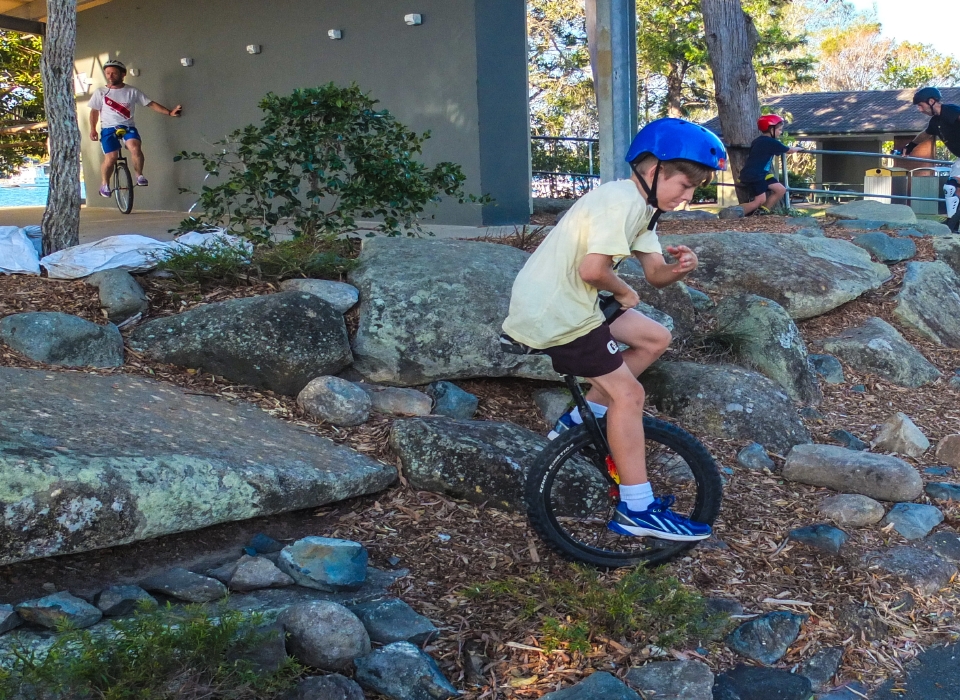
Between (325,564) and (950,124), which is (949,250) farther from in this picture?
(325,564)

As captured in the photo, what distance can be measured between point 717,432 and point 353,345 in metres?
2.06

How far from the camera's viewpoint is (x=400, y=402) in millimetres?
4738

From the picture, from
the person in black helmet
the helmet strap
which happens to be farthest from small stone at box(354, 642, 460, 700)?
the person in black helmet

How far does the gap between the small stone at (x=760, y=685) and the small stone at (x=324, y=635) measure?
1.18 m

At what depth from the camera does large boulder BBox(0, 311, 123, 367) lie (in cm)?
451

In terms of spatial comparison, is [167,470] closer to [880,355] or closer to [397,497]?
[397,497]

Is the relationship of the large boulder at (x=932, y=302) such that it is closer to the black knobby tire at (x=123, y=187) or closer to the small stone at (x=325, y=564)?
the small stone at (x=325, y=564)

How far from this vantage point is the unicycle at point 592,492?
355cm

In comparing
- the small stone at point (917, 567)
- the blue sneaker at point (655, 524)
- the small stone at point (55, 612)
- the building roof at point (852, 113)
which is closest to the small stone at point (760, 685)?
the blue sneaker at point (655, 524)

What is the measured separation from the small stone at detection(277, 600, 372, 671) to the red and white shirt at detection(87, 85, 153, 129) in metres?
10.2

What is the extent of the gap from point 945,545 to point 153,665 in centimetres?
331

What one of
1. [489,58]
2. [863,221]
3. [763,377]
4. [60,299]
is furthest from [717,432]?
[489,58]

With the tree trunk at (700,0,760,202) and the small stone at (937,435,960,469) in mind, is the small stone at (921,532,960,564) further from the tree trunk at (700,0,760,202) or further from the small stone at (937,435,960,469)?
the tree trunk at (700,0,760,202)

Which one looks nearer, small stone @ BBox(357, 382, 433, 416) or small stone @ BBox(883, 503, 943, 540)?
small stone @ BBox(883, 503, 943, 540)
